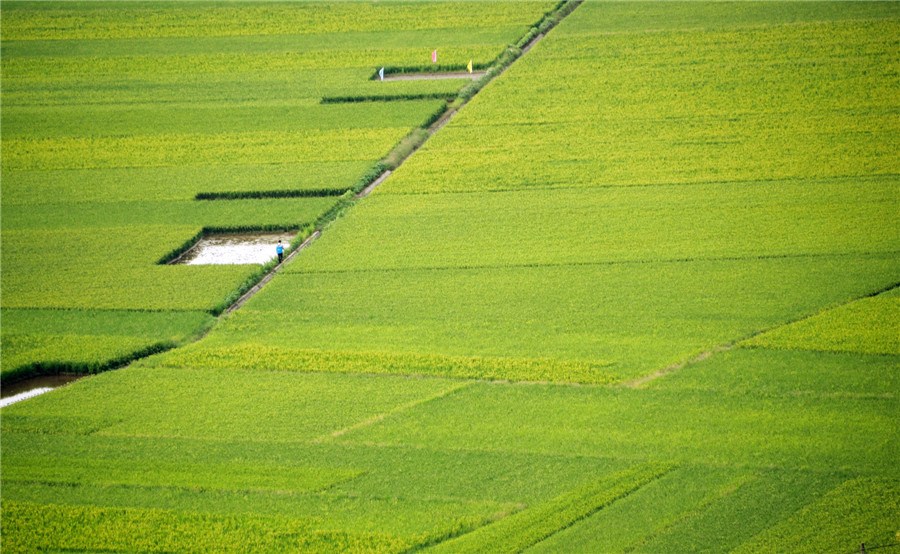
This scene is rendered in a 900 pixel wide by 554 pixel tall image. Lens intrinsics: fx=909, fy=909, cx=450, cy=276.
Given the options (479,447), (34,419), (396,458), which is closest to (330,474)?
(396,458)

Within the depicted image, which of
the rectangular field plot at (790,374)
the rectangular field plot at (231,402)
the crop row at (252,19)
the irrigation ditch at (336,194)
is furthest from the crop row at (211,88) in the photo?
the rectangular field plot at (790,374)

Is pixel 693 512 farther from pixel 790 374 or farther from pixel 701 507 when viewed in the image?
pixel 790 374

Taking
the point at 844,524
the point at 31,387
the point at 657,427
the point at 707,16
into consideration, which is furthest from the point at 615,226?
the point at 707,16

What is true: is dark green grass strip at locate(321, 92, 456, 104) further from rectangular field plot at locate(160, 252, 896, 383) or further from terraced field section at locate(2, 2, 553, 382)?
rectangular field plot at locate(160, 252, 896, 383)

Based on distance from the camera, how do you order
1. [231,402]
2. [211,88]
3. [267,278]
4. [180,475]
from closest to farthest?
[180,475] → [231,402] → [267,278] → [211,88]

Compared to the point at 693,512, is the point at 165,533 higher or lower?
higher
